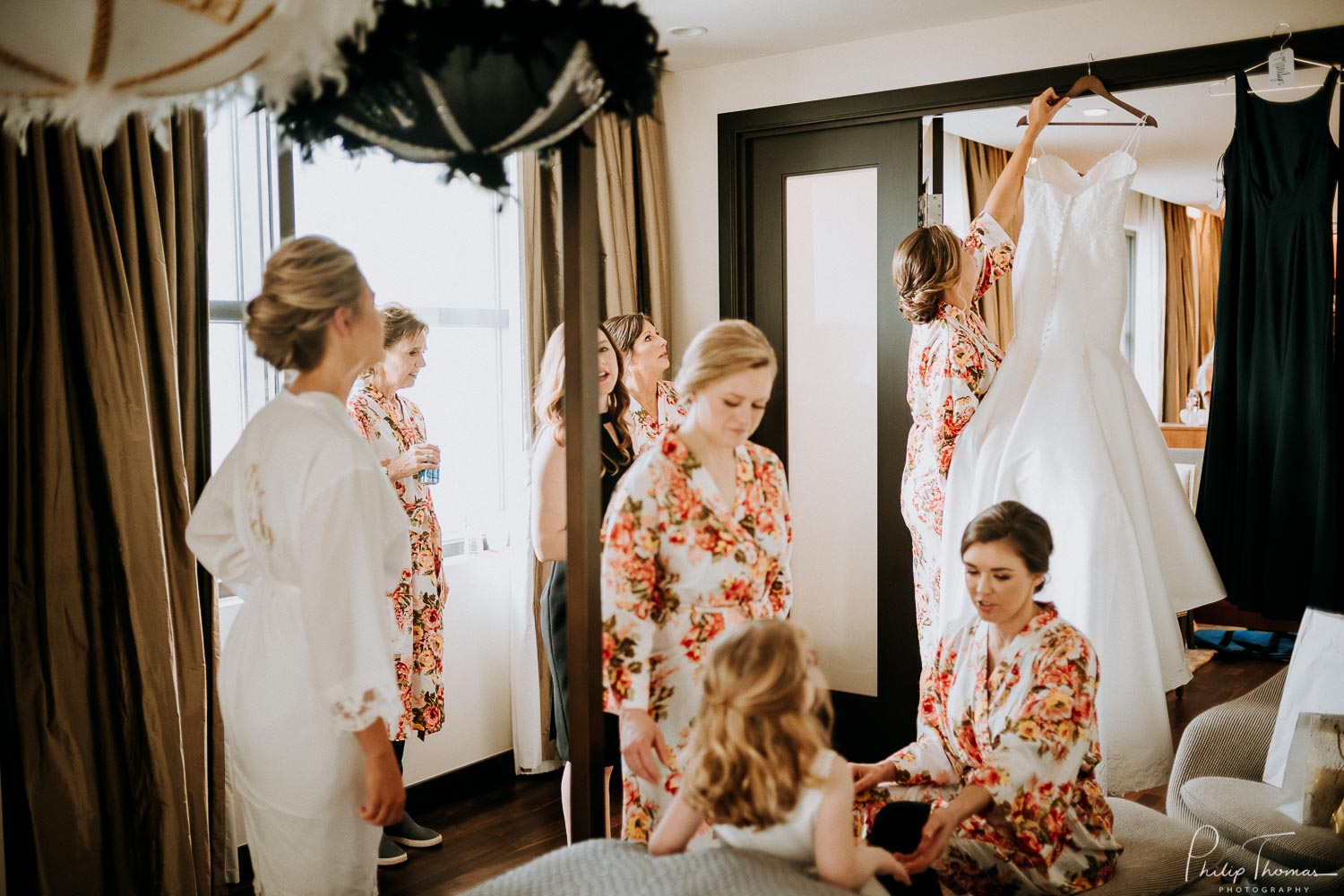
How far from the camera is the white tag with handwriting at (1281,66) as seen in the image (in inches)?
111

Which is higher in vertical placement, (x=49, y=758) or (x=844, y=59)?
(x=844, y=59)

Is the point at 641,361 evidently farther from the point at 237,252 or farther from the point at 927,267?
the point at 237,252

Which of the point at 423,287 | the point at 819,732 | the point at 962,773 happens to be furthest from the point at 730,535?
the point at 423,287

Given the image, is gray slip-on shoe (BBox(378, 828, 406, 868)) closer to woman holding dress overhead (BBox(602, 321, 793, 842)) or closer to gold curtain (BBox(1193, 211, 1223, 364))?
woman holding dress overhead (BBox(602, 321, 793, 842))

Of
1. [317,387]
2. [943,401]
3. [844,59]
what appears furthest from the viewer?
[844,59]

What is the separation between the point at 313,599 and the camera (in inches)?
59.5

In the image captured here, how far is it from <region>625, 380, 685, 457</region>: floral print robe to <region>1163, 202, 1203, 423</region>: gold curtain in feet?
22.0

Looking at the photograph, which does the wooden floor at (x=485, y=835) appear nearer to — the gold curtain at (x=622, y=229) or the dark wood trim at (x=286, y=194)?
the gold curtain at (x=622, y=229)

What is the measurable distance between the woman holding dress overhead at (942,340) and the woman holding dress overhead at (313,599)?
67.3 inches

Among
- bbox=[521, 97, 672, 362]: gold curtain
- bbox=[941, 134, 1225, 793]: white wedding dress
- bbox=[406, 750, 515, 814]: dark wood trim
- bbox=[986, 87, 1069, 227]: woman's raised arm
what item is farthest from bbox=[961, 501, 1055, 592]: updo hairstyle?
bbox=[406, 750, 515, 814]: dark wood trim

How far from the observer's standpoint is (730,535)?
69.6 inches

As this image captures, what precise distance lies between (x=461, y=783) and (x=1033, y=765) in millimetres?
2146

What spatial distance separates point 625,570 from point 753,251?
7.98 ft

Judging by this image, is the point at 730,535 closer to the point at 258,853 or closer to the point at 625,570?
the point at 625,570
